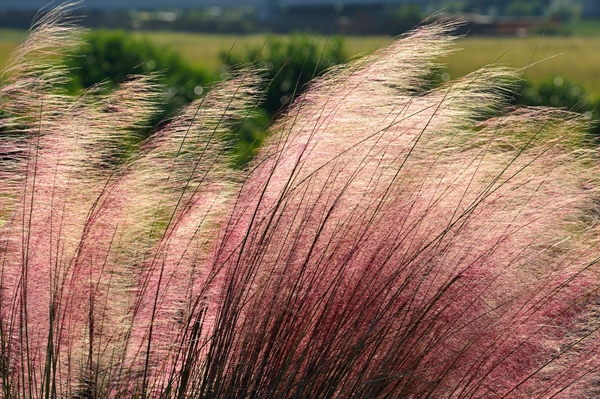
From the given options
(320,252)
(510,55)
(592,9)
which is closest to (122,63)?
(320,252)

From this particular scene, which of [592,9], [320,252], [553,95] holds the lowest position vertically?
[592,9]

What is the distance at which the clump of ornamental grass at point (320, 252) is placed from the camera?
7.02 feet

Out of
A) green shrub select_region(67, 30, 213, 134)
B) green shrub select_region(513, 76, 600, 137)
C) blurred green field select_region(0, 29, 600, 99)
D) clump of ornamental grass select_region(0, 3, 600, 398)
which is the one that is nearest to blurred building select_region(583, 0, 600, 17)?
blurred green field select_region(0, 29, 600, 99)

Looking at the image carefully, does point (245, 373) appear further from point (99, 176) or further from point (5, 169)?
point (5, 169)

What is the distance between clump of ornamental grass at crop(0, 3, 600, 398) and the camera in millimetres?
2141

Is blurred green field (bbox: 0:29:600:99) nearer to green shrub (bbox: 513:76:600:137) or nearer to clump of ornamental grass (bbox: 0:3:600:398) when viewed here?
green shrub (bbox: 513:76:600:137)

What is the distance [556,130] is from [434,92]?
0.38 metres

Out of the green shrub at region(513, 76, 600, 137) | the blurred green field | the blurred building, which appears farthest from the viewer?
the blurred building

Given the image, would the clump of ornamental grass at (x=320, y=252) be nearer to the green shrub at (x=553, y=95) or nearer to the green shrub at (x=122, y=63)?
the green shrub at (x=122, y=63)

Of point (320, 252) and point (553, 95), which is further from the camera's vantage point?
point (553, 95)

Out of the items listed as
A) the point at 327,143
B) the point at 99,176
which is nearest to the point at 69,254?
the point at 99,176

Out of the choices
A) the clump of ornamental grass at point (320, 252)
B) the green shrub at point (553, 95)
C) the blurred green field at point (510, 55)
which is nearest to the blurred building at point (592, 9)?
the blurred green field at point (510, 55)

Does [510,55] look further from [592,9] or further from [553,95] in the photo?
[592,9]

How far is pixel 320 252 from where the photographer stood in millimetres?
2205
